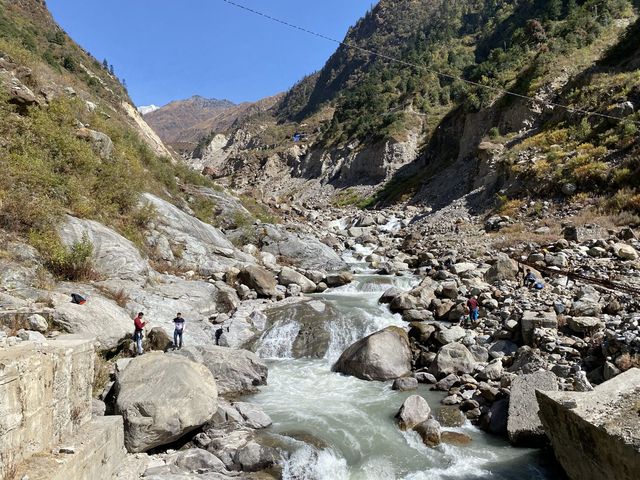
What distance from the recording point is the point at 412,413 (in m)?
8.33

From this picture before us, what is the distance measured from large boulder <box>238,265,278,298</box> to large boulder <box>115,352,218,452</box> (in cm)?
806

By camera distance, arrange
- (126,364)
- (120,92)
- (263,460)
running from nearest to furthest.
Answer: (263,460) < (126,364) < (120,92)

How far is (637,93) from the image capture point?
2205 cm

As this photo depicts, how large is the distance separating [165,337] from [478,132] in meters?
31.3

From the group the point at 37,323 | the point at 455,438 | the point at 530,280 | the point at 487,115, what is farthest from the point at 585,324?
the point at 487,115

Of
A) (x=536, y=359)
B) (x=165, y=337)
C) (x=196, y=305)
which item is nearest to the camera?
(x=536, y=359)

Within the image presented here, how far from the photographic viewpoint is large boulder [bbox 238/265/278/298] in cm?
1614

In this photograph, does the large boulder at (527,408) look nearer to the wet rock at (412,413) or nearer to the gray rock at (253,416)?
the wet rock at (412,413)

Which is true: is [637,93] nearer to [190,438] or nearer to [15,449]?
[190,438]

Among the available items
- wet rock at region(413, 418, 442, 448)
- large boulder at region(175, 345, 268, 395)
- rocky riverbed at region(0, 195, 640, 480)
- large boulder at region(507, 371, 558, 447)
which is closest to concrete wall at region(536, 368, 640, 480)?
large boulder at region(507, 371, 558, 447)

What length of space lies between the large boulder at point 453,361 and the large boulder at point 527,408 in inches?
83.4

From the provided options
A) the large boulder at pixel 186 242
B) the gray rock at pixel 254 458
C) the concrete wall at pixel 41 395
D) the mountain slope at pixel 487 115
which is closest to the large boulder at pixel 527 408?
the gray rock at pixel 254 458

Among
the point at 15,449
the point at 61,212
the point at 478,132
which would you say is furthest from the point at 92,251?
the point at 478,132

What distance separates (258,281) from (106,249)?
17.7 ft
